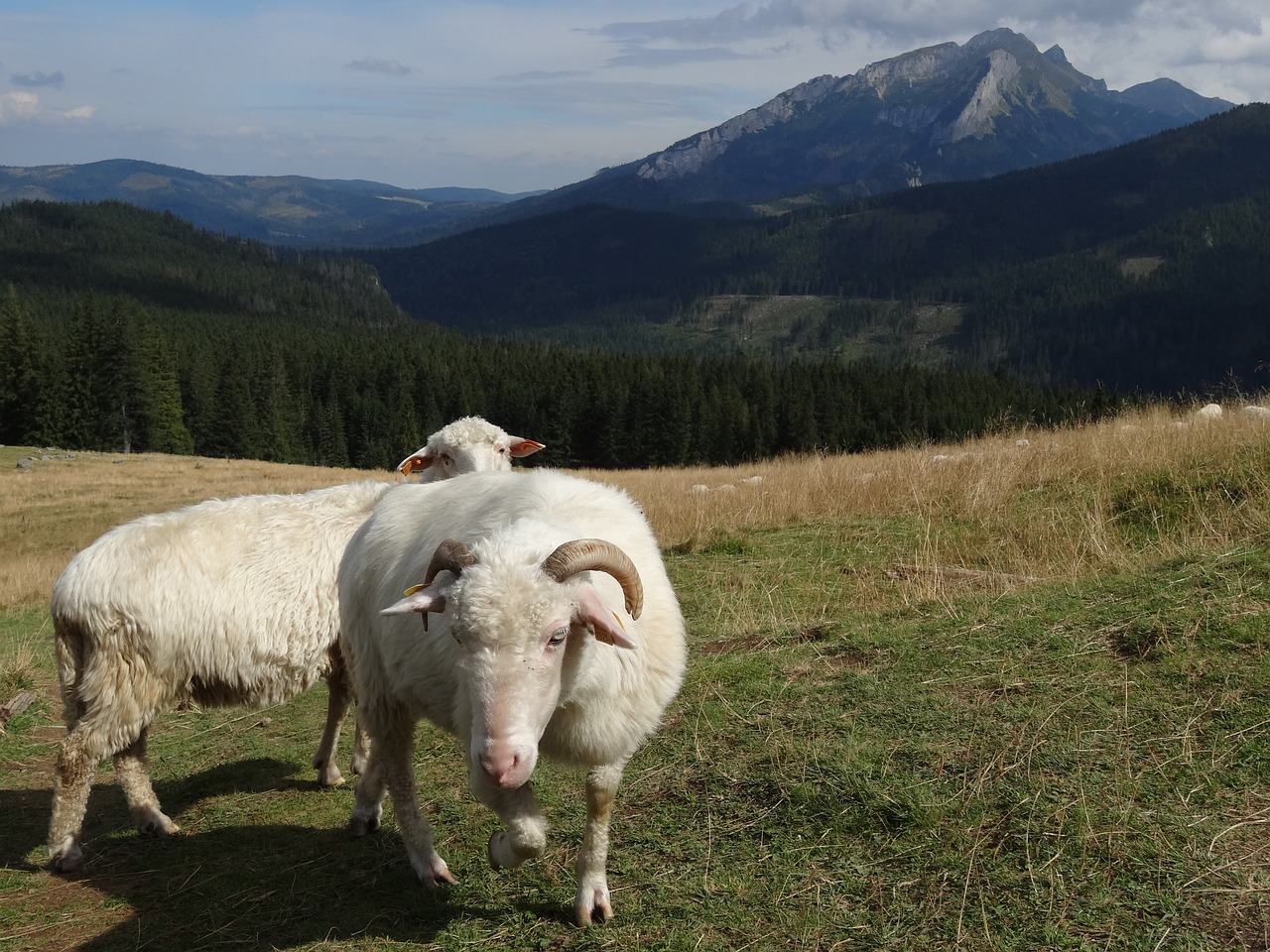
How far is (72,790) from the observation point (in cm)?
611

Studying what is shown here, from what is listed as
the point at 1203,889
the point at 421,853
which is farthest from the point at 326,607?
the point at 1203,889

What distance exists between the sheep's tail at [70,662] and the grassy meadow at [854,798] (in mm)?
978

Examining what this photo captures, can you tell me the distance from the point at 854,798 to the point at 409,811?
2.51 m

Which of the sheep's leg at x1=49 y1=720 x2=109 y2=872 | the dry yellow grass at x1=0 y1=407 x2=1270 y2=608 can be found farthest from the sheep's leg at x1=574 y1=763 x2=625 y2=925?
the dry yellow grass at x1=0 y1=407 x2=1270 y2=608

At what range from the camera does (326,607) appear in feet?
22.4

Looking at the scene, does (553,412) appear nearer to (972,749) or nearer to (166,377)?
(166,377)

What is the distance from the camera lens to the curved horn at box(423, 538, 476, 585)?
14.3 feet

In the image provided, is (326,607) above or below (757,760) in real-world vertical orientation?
above

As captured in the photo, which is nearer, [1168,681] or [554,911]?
[554,911]

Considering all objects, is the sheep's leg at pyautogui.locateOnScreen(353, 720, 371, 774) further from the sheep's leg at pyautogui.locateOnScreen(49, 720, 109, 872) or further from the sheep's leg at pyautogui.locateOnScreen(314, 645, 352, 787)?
the sheep's leg at pyautogui.locateOnScreen(49, 720, 109, 872)

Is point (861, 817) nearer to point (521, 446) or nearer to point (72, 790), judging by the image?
point (72, 790)

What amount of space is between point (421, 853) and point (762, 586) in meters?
5.64

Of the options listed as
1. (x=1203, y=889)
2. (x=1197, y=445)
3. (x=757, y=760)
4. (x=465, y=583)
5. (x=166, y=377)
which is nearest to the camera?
(x=1203, y=889)

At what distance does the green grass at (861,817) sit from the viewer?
13.5ft
